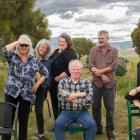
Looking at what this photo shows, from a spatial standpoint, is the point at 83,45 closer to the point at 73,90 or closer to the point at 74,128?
the point at 73,90

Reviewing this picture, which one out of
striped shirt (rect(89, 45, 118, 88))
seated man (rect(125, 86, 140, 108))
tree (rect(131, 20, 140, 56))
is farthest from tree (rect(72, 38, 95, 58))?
seated man (rect(125, 86, 140, 108))

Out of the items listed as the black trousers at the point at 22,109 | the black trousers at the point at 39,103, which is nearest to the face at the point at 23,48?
the black trousers at the point at 22,109

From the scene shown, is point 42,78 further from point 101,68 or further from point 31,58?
point 101,68

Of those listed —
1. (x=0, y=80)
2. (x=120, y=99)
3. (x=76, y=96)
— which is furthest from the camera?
(x=0, y=80)

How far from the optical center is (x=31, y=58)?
662 centimetres

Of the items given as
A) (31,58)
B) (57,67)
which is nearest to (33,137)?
(57,67)

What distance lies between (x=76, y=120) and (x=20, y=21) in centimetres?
3051

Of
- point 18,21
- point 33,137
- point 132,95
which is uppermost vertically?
point 18,21

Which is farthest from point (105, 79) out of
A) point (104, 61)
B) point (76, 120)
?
point (76, 120)

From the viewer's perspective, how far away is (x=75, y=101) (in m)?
6.62

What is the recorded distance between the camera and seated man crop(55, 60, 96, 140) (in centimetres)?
651

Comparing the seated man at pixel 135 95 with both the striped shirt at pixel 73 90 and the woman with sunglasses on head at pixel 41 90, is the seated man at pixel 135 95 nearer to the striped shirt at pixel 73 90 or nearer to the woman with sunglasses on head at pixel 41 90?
the striped shirt at pixel 73 90

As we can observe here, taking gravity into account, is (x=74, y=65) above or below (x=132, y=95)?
above

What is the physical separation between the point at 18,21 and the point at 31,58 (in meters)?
30.0
